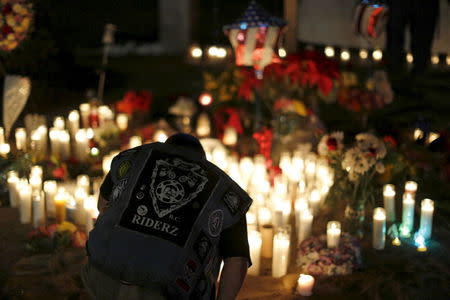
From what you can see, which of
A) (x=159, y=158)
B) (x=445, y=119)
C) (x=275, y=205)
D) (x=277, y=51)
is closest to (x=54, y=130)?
(x=277, y=51)

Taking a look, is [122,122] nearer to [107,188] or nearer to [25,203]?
[25,203]

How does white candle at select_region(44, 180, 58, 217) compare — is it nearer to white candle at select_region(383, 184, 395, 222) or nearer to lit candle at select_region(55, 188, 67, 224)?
lit candle at select_region(55, 188, 67, 224)

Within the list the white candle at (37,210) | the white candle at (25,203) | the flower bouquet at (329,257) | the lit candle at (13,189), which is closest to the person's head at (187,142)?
the flower bouquet at (329,257)

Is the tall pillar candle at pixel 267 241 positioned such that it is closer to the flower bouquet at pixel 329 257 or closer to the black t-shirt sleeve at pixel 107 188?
the flower bouquet at pixel 329 257

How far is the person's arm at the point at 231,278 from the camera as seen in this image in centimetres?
295

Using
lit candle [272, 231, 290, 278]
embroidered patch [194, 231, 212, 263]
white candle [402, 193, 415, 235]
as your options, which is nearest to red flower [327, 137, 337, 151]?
white candle [402, 193, 415, 235]

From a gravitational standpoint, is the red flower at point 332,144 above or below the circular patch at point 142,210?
below

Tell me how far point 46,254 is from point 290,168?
2427mm

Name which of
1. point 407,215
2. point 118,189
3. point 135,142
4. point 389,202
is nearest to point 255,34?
point 135,142

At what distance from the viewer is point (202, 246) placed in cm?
284

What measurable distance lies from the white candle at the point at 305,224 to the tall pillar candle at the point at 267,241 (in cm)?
24

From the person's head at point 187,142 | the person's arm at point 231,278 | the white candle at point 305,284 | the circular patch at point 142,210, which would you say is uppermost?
the person's head at point 187,142

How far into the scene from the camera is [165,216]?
2795 millimetres

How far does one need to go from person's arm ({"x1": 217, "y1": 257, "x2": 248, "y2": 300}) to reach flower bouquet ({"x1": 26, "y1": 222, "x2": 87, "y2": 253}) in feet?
6.94
